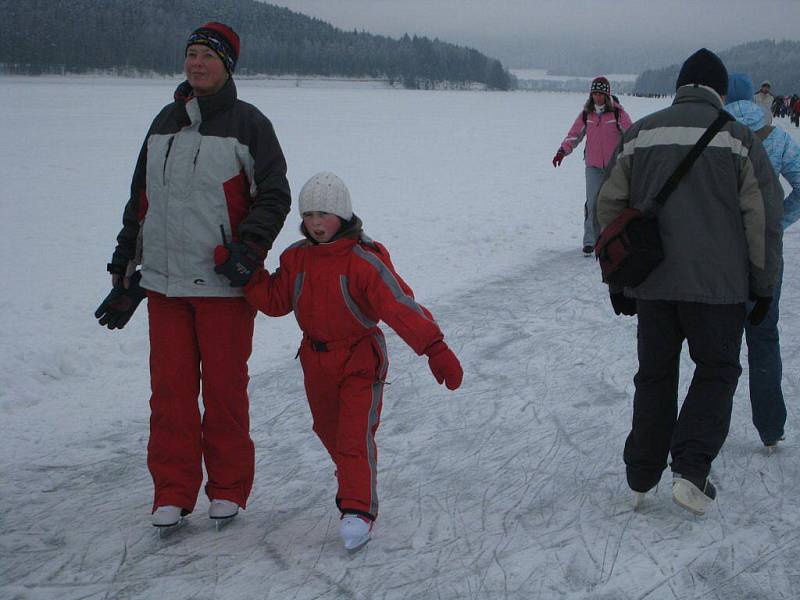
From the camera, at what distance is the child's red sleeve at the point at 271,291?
2938 mm

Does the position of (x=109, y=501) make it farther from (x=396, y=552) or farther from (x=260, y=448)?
(x=396, y=552)

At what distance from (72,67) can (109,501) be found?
73470 millimetres

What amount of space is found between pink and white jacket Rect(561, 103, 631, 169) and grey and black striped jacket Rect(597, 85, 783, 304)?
4878 millimetres

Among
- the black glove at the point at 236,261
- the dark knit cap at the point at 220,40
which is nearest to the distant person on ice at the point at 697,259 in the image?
the black glove at the point at 236,261

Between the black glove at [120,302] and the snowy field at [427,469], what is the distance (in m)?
0.77

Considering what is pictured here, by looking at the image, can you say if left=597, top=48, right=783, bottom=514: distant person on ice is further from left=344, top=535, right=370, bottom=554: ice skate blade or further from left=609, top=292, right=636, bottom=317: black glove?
left=344, top=535, right=370, bottom=554: ice skate blade

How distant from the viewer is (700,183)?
9.21 feet

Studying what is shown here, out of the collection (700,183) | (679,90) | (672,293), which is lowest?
(672,293)

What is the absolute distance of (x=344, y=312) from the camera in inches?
113

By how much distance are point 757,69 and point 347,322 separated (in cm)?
18852

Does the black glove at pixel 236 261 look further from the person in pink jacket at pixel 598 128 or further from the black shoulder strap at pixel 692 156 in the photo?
the person in pink jacket at pixel 598 128

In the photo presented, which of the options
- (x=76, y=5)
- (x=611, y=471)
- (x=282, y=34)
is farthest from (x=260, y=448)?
(x=282, y=34)

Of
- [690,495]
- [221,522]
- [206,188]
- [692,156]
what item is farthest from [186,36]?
[690,495]

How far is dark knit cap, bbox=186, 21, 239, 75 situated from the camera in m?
2.91
